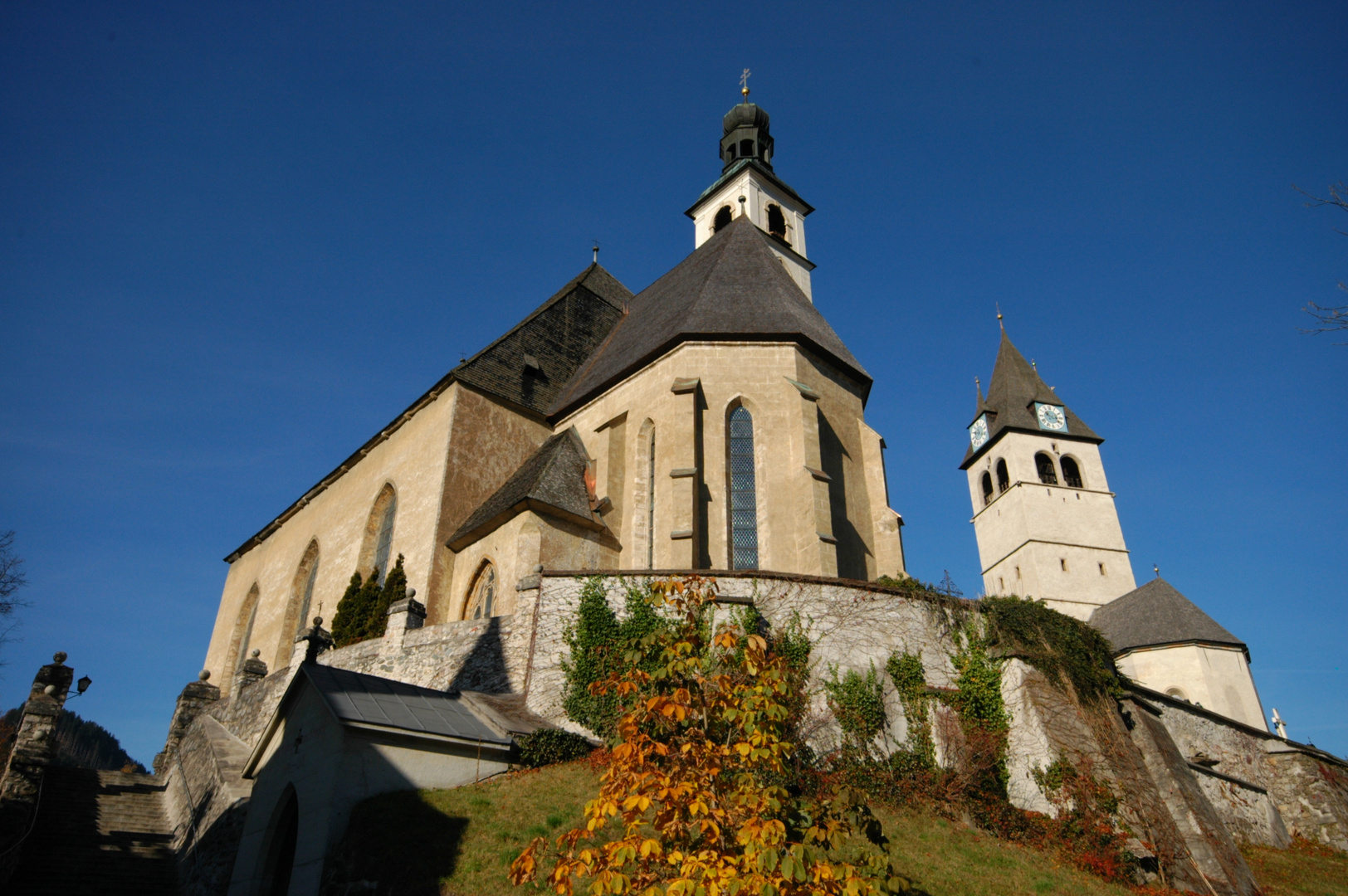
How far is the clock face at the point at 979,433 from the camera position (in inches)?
1781

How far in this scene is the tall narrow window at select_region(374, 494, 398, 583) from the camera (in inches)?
904

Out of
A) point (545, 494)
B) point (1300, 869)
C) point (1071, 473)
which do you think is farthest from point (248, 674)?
point (1071, 473)

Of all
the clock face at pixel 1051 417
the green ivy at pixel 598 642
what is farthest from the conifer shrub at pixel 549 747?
the clock face at pixel 1051 417

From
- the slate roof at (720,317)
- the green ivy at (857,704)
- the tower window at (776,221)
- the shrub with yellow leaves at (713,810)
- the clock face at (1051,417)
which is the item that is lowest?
the shrub with yellow leaves at (713,810)

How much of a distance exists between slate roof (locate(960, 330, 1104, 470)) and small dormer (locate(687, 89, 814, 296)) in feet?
51.6

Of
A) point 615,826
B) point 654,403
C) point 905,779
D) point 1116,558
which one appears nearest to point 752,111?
point 654,403

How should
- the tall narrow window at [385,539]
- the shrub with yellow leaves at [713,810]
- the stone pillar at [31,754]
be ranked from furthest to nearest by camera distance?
the tall narrow window at [385,539]
the stone pillar at [31,754]
the shrub with yellow leaves at [713,810]

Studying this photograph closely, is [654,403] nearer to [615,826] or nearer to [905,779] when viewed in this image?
[905,779]

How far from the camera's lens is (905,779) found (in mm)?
13062

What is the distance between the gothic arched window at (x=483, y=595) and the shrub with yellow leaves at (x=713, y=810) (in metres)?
12.5

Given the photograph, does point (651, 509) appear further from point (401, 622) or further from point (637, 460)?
point (401, 622)

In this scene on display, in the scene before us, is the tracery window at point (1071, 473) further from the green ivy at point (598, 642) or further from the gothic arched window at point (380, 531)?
the green ivy at point (598, 642)

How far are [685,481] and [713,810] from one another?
40.8ft

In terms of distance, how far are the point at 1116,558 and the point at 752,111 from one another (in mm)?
25695
